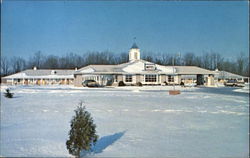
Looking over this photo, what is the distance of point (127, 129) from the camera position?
3.43m

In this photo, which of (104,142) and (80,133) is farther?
(104,142)

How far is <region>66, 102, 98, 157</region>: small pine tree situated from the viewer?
2258mm

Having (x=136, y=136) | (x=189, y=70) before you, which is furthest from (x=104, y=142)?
(x=189, y=70)

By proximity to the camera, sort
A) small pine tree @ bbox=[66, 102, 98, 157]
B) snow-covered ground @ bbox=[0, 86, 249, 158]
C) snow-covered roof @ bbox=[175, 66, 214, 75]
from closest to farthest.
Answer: small pine tree @ bbox=[66, 102, 98, 157] < snow-covered ground @ bbox=[0, 86, 249, 158] < snow-covered roof @ bbox=[175, 66, 214, 75]

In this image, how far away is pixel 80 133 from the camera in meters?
2.26

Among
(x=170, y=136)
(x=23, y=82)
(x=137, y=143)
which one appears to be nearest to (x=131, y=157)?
(x=137, y=143)

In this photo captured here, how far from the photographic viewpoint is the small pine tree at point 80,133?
226 centimetres

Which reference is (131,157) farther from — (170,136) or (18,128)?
(18,128)

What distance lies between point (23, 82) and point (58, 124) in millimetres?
22578

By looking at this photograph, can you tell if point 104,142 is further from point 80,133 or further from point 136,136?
point 80,133

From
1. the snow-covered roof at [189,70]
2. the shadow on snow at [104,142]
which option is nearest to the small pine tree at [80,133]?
the shadow on snow at [104,142]

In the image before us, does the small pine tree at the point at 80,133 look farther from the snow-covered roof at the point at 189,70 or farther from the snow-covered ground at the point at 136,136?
the snow-covered roof at the point at 189,70

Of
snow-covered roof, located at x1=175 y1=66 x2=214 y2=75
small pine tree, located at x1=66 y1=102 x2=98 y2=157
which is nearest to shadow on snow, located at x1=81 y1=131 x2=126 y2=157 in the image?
small pine tree, located at x1=66 y1=102 x2=98 y2=157

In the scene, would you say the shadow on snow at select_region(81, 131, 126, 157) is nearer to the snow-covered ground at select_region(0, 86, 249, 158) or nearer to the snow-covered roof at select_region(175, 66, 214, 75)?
the snow-covered ground at select_region(0, 86, 249, 158)
